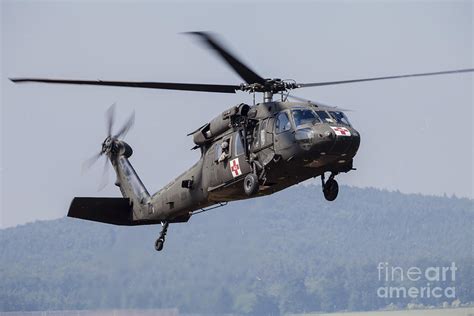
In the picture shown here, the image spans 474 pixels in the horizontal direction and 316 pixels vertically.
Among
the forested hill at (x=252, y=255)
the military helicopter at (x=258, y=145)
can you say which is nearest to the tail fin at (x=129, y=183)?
the military helicopter at (x=258, y=145)

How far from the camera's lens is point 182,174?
31.0m

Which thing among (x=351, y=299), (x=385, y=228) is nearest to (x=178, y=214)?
(x=351, y=299)

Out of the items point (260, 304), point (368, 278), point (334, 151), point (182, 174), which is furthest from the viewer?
point (368, 278)

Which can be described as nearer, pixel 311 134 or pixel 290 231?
pixel 311 134

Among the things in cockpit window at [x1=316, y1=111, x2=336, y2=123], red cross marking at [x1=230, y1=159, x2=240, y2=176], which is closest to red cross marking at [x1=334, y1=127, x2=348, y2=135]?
cockpit window at [x1=316, y1=111, x2=336, y2=123]

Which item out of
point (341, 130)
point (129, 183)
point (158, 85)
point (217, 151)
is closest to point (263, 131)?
point (217, 151)

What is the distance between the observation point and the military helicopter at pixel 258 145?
86.5ft

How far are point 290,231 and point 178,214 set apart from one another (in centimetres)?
5765

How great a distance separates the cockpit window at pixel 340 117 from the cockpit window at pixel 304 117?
1.46 ft

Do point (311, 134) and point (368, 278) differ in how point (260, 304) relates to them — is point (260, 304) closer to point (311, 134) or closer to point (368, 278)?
point (368, 278)

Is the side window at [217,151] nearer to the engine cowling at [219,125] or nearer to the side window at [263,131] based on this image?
the engine cowling at [219,125]

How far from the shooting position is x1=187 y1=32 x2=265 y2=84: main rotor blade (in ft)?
78.3

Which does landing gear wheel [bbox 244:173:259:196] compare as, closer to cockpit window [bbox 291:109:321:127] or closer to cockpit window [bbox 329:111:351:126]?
cockpit window [bbox 291:109:321:127]

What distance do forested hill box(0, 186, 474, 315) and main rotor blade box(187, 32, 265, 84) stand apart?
1275 centimetres
